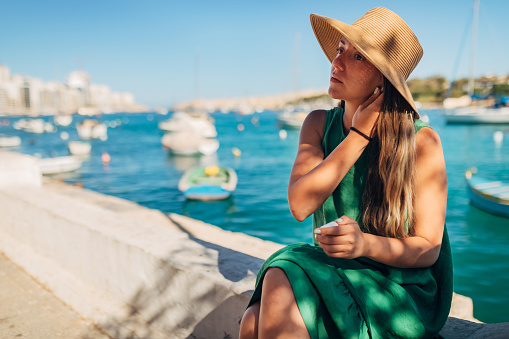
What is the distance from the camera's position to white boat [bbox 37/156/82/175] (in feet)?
59.1

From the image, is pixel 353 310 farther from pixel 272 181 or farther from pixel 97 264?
pixel 272 181

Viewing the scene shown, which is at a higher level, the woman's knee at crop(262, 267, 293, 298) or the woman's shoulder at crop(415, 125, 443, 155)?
the woman's shoulder at crop(415, 125, 443, 155)

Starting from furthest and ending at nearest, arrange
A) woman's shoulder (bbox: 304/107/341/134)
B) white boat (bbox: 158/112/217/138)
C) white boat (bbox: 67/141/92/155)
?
1. white boat (bbox: 158/112/217/138)
2. white boat (bbox: 67/141/92/155)
3. woman's shoulder (bbox: 304/107/341/134)

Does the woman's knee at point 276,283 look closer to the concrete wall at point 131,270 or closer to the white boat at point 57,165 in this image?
the concrete wall at point 131,270

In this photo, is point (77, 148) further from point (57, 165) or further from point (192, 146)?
point (57, 165)

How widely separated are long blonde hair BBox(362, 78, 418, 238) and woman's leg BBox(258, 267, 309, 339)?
18.5 inches

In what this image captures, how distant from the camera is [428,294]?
4.68 ft

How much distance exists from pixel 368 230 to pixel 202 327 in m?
1.16

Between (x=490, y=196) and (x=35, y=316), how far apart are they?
10.5m

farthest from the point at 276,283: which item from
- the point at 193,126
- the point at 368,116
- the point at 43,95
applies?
the point at 43,95

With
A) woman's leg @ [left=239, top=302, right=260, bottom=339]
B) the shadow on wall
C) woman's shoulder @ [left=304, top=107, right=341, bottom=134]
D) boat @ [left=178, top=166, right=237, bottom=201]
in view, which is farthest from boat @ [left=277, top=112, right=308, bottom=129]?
woman's leg @ [left=239, top=302, right=260, bottom=339]

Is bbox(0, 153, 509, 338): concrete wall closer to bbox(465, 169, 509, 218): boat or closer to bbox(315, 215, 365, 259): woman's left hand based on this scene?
bbox(315, 215, 365, 259): woman's left hand

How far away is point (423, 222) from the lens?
4.64 ft

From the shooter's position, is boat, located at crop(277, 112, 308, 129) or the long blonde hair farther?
boat, located at crop(277, 112, 308, 129)
